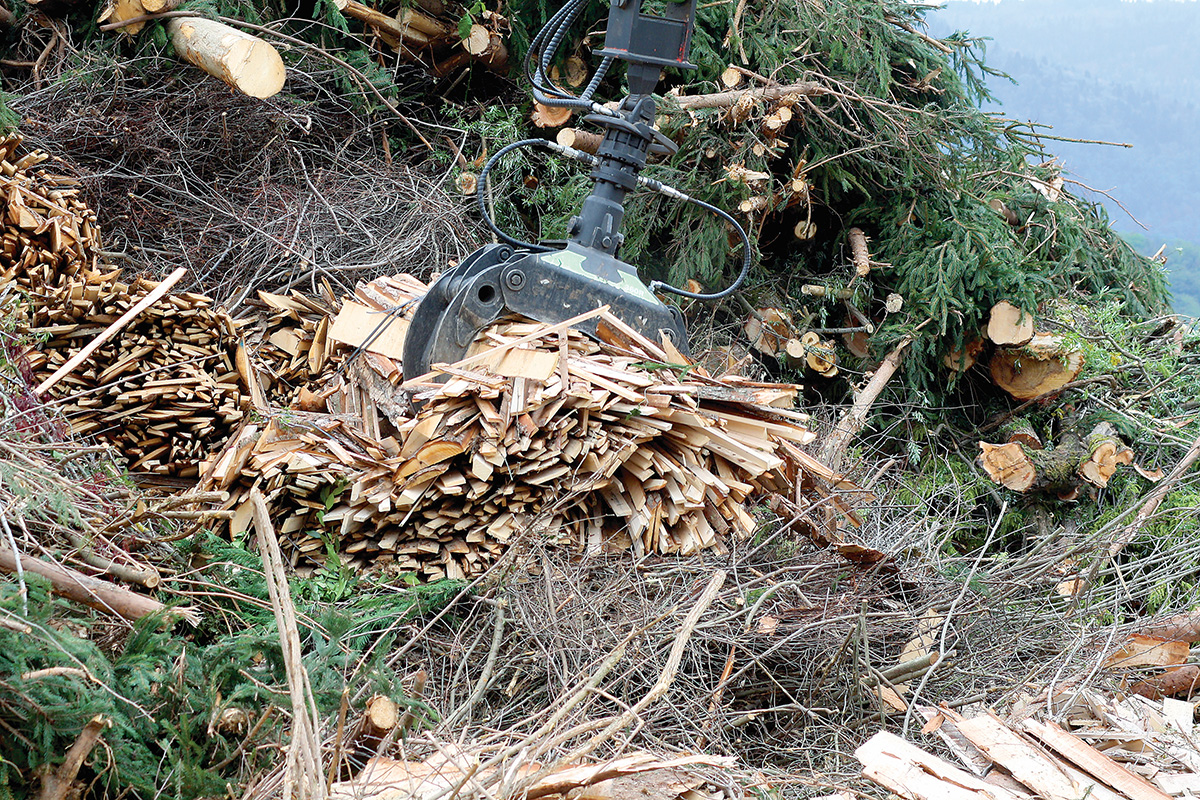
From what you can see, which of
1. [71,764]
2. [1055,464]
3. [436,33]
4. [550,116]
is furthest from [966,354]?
[71,764]

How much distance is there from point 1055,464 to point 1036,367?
693mm

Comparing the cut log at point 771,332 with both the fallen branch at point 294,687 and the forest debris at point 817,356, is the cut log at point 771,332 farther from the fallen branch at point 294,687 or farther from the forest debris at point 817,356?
the fallen branch at point 294,687

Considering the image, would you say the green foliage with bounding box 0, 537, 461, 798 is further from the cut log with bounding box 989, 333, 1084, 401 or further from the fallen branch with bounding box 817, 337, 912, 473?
the cut log with bounding box 989, 333, 1084, 401

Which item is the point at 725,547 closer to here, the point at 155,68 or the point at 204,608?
the point at 204,608

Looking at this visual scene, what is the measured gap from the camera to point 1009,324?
17.8ft

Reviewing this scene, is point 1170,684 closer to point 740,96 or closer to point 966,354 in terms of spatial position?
point 966,354

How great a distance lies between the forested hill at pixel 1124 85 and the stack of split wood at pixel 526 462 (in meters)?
18.8

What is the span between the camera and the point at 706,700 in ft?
10.1

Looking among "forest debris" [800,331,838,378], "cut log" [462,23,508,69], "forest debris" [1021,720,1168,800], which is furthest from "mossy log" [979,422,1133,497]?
"cut log" [462,23,508,69]

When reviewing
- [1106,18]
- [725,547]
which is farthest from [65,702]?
[1106,18]

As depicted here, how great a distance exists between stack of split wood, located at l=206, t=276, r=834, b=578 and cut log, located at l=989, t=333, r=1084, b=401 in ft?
8.06

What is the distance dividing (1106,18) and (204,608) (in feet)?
123

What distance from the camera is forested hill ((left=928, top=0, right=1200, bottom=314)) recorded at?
79.7 ft

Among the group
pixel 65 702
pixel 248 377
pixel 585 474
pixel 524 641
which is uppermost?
pixel 65 702
